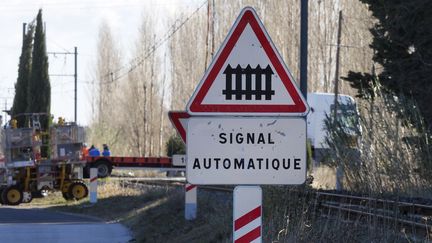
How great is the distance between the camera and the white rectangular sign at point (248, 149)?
666 centimetres

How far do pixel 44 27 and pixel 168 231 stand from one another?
102 ft

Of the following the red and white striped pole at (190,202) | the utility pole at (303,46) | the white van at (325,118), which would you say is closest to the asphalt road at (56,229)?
the red and white striped pole at (190,202)

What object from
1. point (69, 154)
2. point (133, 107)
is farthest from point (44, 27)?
point (133, 107)

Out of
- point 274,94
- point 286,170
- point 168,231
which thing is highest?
point 274,94

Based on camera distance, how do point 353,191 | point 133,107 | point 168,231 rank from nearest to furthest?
point 353,191 → point 168,231 → point 133,107

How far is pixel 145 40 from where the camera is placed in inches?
2657

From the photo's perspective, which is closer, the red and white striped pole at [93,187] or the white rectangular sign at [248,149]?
the white rectangular sign at [248,149]

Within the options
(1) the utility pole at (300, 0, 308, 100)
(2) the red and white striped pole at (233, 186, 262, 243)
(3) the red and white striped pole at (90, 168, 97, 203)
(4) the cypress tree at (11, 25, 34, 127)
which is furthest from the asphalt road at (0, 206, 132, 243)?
(4) the cypress tree at (11, 25, 34, 127)

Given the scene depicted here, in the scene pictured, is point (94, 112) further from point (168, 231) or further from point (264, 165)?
point (264, 165)

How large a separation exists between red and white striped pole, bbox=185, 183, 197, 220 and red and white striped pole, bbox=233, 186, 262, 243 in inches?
458

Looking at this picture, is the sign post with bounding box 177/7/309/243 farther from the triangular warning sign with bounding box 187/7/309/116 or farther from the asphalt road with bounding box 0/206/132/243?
the asphalt road with bounding box 0/206/132/243

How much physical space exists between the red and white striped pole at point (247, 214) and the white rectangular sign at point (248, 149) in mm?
121

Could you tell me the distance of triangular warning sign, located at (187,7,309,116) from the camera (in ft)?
21.8

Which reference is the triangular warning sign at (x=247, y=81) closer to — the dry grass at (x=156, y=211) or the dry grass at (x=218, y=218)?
the dry grass at (x=218, y=218)
